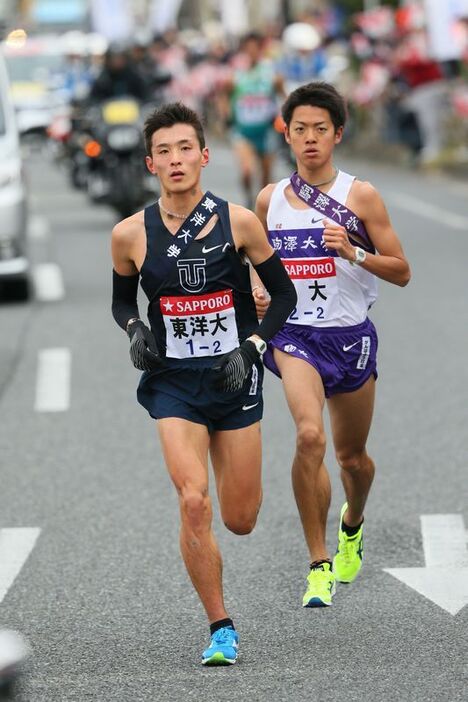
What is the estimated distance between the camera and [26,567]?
7477 millimetres

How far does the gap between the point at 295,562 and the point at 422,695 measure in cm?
205

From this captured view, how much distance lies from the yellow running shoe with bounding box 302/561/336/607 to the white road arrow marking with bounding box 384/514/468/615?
0.36 meters

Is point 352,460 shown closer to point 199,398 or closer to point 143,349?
point 199,398

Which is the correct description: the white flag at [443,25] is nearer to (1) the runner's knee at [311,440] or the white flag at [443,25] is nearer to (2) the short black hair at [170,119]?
(1) the runner's knee at [311,440]

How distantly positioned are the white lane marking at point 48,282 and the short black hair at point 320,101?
927 centimetres

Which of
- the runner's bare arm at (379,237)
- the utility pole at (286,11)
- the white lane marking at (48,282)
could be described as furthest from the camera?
the utility pole at (286,11)

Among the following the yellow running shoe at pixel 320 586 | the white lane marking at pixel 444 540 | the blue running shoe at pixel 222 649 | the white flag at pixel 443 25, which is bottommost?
the white flag at pixel 443 25

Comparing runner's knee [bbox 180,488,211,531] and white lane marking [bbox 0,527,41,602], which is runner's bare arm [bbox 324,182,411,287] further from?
white lane marking [bbox 0,527,41,602]

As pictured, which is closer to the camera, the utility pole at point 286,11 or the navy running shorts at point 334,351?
the navy running shorts at point 334,351

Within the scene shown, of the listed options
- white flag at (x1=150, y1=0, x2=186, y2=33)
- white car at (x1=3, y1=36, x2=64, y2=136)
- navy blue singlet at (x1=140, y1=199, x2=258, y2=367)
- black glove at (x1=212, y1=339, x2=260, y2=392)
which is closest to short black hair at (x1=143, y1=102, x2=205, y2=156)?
navy blue singlet at (x1=140, y1=199, x2=258, y2=367)

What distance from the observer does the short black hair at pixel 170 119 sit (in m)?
6.13

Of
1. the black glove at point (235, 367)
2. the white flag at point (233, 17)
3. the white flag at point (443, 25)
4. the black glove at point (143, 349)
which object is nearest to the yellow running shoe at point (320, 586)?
the black glove at point (235, 367)

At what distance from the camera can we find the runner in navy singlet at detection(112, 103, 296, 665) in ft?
19.7

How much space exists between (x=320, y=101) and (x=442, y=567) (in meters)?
1.80
